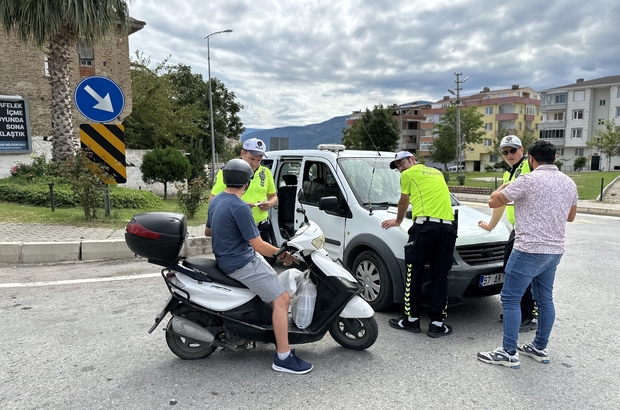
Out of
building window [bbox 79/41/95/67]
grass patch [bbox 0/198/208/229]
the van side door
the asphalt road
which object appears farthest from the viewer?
building window [bbox 79/41/95/67]

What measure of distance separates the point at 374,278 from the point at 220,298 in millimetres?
1866

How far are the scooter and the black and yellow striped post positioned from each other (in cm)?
538

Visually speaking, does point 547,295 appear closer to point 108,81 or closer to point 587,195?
point 108,81

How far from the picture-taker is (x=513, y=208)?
13.9 ft

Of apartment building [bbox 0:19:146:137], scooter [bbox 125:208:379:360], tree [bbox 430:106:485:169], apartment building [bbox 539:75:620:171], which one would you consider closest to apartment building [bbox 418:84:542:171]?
apartment building [bbox 539:75:620:171]

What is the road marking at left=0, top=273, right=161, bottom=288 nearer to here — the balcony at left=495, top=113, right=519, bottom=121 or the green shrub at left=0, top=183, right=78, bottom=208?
the green shrub at left=0, top=183, right=78, bottom=208

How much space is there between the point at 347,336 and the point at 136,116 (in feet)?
88.6

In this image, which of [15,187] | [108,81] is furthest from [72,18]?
[108,81]

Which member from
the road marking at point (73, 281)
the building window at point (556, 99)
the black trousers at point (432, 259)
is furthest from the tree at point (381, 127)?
the black trousers at point (432, 259)

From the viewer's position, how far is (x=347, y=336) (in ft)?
12.4

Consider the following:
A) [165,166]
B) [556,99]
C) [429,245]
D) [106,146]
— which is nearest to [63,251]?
[106,146]

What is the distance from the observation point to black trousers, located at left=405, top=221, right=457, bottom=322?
4.02 metres

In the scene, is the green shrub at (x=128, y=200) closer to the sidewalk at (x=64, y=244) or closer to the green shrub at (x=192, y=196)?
the green shrub at (x=192, y=196)

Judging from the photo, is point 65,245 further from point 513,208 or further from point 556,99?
point 556,99
